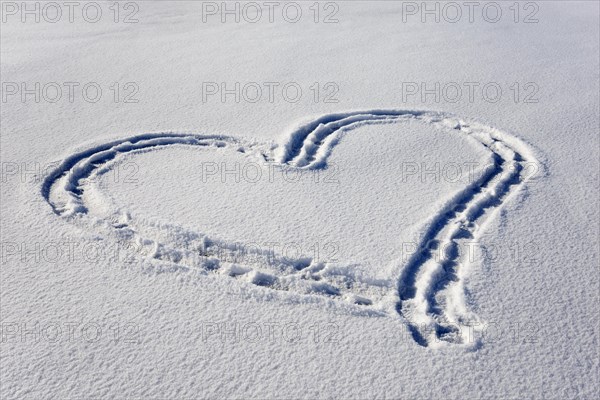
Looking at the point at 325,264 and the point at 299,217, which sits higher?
the point at 299,217

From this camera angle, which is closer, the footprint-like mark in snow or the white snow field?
the white snow field

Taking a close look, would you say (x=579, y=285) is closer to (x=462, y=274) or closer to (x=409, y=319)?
(x=462, y=274)

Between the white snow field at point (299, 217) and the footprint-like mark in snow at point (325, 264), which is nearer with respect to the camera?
the white snow field at point (299, 217)

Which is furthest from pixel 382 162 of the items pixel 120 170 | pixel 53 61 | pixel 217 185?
pixel 53 61
